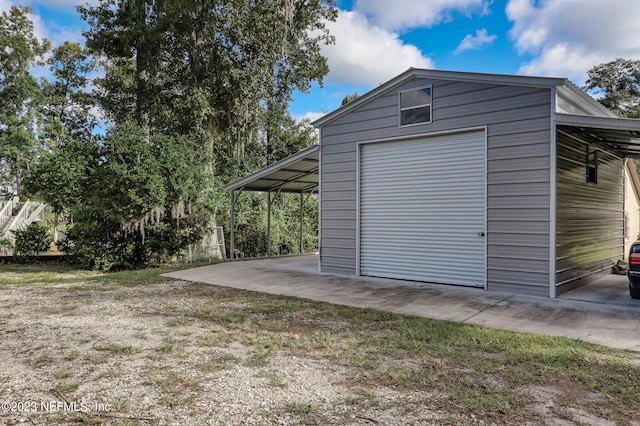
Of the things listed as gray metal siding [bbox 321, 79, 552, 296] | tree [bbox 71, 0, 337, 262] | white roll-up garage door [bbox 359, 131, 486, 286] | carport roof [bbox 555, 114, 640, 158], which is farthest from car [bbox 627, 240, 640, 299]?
tree [bbox 71, 0, 337, 262]

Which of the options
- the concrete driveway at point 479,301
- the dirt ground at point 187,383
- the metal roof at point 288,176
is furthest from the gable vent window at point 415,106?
the dirt ground at point 187,383

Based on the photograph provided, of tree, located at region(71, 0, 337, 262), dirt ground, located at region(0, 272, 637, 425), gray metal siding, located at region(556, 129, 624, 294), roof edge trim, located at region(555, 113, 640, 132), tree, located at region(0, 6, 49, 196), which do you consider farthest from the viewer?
tree, located at region(0, 6, 49, 196)

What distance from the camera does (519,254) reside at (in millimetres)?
6539

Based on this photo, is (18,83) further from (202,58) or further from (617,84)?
(617,84)

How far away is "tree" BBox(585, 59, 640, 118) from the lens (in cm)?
2353

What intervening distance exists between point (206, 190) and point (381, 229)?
5233 mm

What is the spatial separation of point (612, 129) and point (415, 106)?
3205 mm

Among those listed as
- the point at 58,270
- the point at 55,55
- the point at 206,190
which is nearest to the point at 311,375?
the point at 206,190

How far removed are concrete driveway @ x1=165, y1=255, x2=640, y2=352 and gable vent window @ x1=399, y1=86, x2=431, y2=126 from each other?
3178 millimetres

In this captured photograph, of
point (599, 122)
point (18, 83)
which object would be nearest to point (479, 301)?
point (599, 122)

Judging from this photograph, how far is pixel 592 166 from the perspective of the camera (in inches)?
318

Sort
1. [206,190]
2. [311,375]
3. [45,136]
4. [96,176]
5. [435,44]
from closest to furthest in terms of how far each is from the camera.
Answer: [311,375]
[96,176]
[206,190]
[435,44]
[45,136]

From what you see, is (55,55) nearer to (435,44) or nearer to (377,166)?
(435,44)

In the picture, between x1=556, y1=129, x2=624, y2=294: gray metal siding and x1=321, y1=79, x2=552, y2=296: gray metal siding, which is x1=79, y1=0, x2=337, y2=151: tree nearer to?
x1=321, y1=79, x2=552, y2=296: gray metal siding
